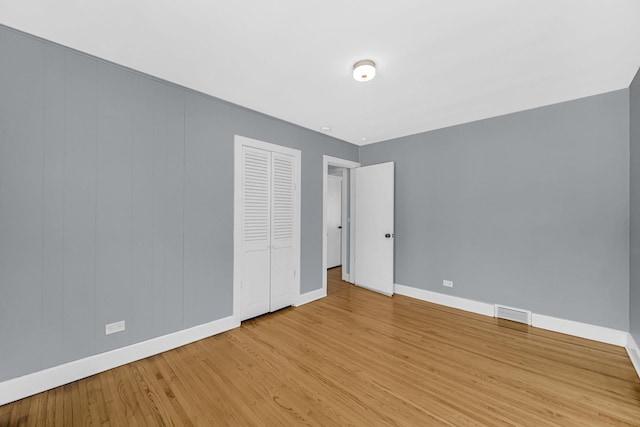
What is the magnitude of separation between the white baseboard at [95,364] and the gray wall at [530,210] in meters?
3.20

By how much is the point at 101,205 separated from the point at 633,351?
4.93 metres

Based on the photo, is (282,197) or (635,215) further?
(282,197)

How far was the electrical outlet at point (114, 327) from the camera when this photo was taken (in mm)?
2182

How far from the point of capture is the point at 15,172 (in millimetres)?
1820

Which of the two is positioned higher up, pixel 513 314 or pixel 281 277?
pixel 281 277

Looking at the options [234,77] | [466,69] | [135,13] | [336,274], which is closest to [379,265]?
[336,274]

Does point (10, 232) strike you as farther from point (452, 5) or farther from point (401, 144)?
point (401, 144)

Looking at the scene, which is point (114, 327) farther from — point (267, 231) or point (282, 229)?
point (282, 229)

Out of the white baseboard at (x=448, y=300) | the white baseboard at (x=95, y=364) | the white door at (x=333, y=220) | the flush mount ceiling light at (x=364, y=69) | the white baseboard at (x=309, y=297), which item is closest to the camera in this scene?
the white baseboard at (x=95, y=364)

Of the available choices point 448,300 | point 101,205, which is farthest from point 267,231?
point 448,300

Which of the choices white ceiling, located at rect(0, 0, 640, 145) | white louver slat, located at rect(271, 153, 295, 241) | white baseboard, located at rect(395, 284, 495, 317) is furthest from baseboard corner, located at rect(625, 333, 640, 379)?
white louver slat, located at rect(271, 153, 295, 241)

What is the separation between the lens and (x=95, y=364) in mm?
2111

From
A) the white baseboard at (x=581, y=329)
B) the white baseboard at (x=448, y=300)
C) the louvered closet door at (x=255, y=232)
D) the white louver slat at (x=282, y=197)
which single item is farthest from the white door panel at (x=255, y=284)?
the white baseboard at (x=581, y=329)

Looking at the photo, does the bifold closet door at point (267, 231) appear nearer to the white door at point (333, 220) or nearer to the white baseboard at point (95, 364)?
the white baseboard at point (95, 364)
